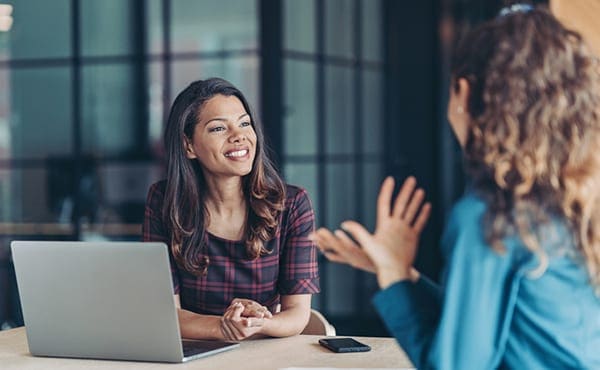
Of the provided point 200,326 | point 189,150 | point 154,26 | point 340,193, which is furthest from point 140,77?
point 200,326

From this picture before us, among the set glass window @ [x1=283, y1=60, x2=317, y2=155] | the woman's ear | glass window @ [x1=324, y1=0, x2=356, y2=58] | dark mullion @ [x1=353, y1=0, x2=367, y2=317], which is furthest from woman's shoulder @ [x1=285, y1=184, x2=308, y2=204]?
dark mullion @ [x1=353, y1=0, x2=367, y2=317]

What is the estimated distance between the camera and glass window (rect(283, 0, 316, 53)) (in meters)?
5.44

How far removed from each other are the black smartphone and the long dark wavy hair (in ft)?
1.36

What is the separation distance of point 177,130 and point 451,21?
3845 mm

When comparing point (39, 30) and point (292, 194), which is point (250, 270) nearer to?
point (292, 194)

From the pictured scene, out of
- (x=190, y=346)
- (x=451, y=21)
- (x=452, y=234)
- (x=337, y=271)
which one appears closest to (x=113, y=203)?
(x=337, y=271)

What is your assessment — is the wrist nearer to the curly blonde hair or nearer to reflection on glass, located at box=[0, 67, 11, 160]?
the curly blonde hair

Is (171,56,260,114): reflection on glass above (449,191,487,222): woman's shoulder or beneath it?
above

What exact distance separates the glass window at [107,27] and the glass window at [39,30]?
0.34ft

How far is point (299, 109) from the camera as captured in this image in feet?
18.5

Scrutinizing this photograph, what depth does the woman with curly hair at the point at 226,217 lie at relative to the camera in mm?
2641

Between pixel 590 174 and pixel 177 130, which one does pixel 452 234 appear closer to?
pixel 590 174

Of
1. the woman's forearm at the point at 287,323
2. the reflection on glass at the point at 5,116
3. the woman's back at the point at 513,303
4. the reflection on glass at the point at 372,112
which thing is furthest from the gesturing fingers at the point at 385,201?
the reflection on glass at the point at 5,116

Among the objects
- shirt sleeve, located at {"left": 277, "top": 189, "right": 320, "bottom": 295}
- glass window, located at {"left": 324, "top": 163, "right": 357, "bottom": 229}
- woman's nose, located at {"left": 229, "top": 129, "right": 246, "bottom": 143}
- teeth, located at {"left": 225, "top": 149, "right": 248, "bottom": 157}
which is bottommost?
glass window, located at {"left": 324, "top": 163, "right": 357, "bottom": 229}
